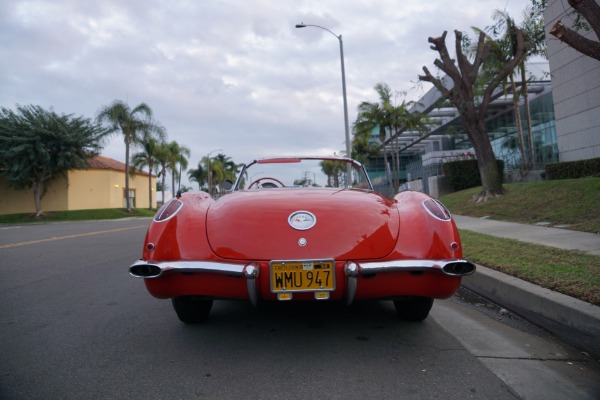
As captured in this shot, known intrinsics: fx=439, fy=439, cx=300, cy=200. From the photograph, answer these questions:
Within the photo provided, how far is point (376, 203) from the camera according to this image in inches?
131

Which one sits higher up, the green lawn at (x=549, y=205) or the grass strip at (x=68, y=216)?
the grass strip at (x=68, y=216)

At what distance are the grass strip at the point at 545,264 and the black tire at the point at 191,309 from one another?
298 centimetres

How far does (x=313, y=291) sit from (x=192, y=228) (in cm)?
98

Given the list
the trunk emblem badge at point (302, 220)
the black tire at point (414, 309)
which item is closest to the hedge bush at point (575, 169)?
the black tire at point (414, 309)

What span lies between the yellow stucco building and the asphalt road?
3384 cm

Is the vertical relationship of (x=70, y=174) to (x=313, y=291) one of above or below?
above

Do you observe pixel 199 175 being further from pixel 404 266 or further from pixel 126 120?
pixel 404 266

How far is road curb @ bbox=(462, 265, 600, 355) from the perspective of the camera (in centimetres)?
302

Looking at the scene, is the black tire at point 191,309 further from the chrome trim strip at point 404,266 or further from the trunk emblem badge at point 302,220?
the chrome trim strip at point 404,266

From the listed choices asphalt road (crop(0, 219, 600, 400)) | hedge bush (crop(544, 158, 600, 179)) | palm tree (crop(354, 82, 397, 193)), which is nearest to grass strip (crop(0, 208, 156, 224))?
palm tree (crop(354, 82, 397, 193))

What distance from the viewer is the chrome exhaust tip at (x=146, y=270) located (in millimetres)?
2860

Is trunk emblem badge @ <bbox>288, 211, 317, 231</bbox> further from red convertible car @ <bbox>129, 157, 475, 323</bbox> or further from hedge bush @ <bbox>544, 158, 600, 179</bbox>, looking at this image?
hedge bush @ <bbox>544, 158, 600, 179</bbox>

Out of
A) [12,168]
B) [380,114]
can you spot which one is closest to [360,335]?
[380,114]

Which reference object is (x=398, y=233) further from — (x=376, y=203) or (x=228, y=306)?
(x=228, y=306)
